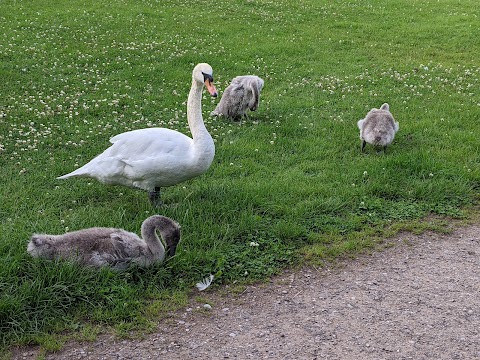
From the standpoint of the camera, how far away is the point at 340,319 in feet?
17.4

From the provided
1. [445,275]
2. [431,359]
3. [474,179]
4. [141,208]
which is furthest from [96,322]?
[474,179]

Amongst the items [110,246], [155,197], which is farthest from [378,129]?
[110,246]

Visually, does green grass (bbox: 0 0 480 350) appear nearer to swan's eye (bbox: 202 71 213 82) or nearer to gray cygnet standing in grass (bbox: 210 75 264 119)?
gray cygnet standing in grass (bbox: 210 75 264 119)

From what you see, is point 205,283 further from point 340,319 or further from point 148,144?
point 148,144

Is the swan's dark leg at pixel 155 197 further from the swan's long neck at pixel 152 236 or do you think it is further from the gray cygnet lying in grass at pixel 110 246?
the swan's long neck at pixel 152 236

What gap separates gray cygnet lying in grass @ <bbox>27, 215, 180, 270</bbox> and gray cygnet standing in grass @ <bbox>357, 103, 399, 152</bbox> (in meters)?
4.54

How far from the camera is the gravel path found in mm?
4801

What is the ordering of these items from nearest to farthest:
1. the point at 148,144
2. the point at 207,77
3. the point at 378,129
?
the point at 148,144 < the point at 207,77 < the point at 378,129

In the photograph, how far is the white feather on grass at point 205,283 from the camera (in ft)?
18.9

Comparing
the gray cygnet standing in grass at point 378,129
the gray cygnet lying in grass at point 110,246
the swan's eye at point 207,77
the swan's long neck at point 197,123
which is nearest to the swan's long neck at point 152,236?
the gray cygnet lying in grass at point 110,246

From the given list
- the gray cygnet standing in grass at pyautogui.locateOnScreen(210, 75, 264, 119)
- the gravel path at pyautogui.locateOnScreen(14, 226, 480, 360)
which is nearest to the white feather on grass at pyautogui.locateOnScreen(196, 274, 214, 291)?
the gravel path at pyautogui.locateOnScreen(14, 226, 480, 360)

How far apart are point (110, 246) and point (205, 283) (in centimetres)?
105

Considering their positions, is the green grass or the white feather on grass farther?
the white feather on grass

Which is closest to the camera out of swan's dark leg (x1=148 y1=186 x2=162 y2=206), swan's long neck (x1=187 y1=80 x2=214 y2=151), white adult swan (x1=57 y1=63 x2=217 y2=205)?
white adult swan (x1=57 y1=63 x2=217 y2=205)
